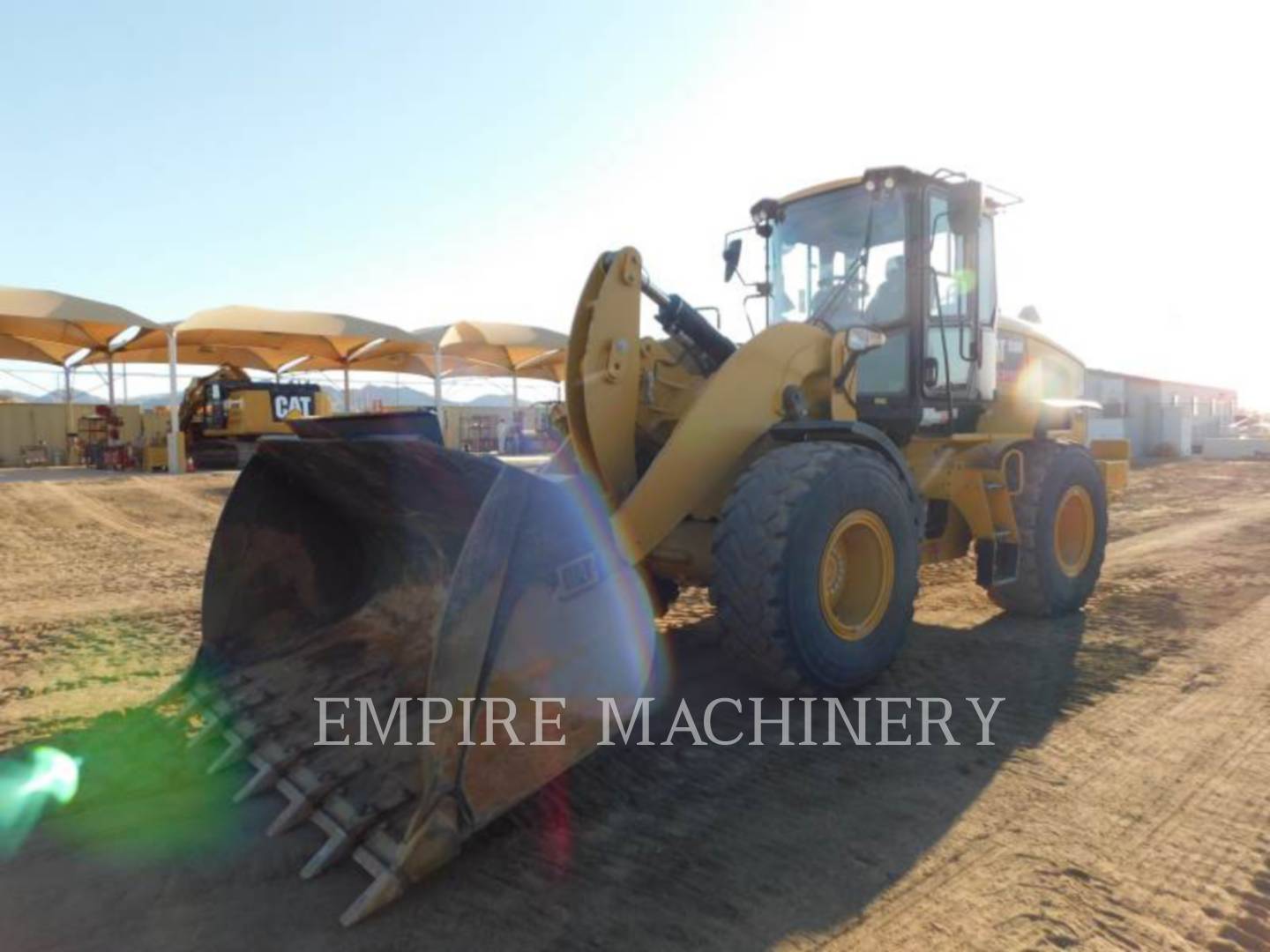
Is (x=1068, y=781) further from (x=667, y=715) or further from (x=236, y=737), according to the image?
(x=236, y=737)

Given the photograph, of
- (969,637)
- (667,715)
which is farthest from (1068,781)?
(969,637)

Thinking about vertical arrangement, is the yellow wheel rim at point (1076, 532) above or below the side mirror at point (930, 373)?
below

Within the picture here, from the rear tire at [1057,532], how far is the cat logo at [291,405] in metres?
20.3

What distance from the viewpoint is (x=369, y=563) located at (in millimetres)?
4176

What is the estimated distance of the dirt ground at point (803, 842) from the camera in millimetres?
2430

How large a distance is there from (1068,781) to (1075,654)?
1.96m

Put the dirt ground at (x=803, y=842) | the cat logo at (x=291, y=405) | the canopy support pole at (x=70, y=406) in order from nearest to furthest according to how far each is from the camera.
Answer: the dirt ground at (x=803, y=842) < the cat logo at (x=291, y=405) < the canopy support pole at (x=70, y=406)

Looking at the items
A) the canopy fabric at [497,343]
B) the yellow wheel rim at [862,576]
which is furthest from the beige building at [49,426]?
the yellow wheel rim at [862,576]

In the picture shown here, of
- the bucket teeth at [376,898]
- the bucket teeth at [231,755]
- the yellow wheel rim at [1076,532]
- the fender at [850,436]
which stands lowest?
the bucket teeth at [376,898]

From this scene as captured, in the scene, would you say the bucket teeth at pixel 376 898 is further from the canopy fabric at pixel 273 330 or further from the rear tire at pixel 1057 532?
the canopy fabric at pixel 273 330

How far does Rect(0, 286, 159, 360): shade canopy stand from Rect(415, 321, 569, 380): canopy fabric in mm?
7789

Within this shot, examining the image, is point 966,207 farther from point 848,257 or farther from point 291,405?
point 291,405

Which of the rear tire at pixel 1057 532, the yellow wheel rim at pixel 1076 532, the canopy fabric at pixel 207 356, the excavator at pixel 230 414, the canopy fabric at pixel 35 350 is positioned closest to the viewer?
the rear tire at pixel 1057 532

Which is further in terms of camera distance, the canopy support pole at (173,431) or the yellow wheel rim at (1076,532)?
the canopy support pole at (173,431)
